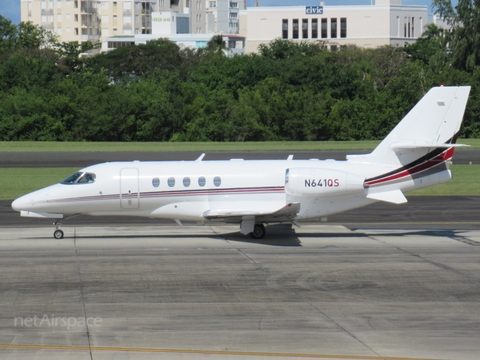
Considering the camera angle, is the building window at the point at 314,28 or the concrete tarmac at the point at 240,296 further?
the building window at the point at 314,28

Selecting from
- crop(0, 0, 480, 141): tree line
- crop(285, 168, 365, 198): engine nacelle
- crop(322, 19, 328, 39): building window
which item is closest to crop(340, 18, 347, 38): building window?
crop(322, 19, 328, 39): building window

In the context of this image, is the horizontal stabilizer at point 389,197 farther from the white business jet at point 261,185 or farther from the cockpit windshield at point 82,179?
the cockpit windshield at point 82,179

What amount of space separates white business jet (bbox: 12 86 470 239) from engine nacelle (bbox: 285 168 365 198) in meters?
0.03

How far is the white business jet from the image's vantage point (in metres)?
23.9

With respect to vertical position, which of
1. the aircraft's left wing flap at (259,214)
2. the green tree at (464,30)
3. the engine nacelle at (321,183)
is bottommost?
the aircraft's left wing flap at (259,214)

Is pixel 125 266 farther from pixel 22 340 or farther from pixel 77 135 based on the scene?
pixel 77 135

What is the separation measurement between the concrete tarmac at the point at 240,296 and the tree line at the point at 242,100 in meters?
56.2

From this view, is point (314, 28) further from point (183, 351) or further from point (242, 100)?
point (183, 351)

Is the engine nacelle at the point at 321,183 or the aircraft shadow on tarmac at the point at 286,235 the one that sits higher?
the engine nacelle at the point at 321,183

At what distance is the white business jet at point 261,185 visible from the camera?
23906 mm

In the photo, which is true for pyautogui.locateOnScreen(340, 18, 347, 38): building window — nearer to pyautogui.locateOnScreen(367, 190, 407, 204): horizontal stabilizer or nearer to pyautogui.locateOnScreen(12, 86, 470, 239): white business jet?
pyautogui.locateOnScreen(12, 86, 470, 239): white business jet

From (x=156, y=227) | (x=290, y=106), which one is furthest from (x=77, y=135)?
(x=156, y=227)

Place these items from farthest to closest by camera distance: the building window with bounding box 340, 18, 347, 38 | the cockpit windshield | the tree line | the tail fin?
→ 1. the building window with bounding box 340, 18, 347, 38
2. the tree line
3. the tail fin
4. the cockpit windshield

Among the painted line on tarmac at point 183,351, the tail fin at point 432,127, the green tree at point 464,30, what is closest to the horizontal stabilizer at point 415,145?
the tail fin at point 432,127
